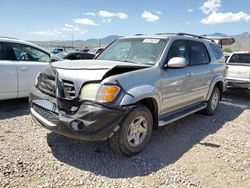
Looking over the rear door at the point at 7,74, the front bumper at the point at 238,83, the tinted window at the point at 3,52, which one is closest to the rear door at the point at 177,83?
the rear door at the point at 7,74

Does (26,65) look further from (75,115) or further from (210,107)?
(210,107)

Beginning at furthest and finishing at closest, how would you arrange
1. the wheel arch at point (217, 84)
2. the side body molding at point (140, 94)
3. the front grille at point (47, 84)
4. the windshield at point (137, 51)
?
the wheel arch at point (217, 84) → the windshield at point (137, 51) → the front grille at point (47, 84) → the side body molding at point (140, 94)

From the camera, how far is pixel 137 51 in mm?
4848

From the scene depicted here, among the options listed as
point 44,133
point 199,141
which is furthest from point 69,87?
point 199,141

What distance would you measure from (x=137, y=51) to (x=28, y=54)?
9.85 ft

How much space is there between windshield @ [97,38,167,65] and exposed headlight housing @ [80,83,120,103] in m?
1.22

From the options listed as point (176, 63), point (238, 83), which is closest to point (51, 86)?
point (176, 63)

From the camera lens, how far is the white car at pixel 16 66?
5.82m

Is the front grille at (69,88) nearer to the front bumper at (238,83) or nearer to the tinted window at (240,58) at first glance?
the front bumper at (238,83)

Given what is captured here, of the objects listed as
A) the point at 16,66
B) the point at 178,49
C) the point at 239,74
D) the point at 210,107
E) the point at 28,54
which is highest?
the point at 178,49

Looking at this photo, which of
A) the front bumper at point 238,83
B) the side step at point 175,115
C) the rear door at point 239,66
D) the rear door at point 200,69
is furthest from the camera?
the rear door at point 239,66

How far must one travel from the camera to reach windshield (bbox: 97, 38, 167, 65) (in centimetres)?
459

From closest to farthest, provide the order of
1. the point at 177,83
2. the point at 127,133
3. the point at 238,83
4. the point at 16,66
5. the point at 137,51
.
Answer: the point at 127,133, the point at 177,83, the point at 137,51, the point at 16,66, the point at 238,83

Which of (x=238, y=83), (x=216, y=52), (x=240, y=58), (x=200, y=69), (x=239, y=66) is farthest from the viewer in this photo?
(x=240, y=58)
